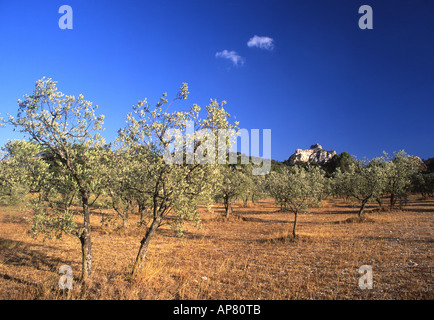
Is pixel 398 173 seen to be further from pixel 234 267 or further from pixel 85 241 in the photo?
pixel 85 241

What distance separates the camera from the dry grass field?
11.5 meters

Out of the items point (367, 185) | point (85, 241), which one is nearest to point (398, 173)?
point (367, 185)

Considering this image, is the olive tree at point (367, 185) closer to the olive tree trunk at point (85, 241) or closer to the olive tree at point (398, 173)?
the olive tree at point (398, 173)

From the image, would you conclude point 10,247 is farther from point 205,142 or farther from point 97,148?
point 205,142

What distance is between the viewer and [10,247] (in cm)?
2170

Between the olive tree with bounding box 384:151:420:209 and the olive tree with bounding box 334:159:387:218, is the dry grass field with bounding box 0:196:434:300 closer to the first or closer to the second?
the olive tree with bounding box 334:159:387:218

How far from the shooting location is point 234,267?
17203 millimetres

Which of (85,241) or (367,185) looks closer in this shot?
(85,241)
